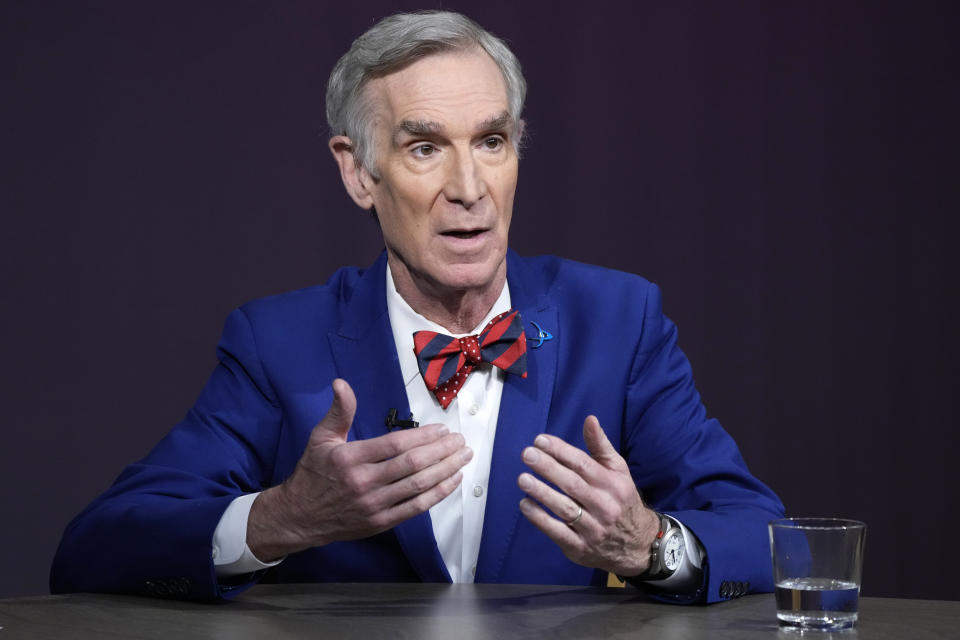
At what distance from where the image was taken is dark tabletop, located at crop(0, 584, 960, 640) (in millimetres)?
1574

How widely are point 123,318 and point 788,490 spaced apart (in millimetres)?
2316

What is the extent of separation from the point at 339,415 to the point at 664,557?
526 millimetres

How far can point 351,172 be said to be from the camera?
2564 mm

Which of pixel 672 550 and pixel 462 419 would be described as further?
pixel 462 419

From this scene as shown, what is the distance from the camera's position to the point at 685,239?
4.12 m

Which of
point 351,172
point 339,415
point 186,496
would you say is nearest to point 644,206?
point 351,172

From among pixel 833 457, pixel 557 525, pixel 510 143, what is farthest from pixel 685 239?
pixel 557 525

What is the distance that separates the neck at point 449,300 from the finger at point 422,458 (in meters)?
0.75

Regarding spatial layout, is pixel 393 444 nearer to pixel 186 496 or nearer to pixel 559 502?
pixel 559 502

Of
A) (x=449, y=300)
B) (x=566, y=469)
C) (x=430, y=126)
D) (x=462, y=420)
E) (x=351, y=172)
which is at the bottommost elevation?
(x=462, y=420)

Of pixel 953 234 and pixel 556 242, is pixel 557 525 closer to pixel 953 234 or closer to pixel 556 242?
pixel 556 242

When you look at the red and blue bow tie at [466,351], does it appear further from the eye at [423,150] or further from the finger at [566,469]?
the finger at [566,469]

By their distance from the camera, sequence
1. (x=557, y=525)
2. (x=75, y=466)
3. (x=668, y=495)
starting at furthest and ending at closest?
1. (x=75, y=466)
2. (x=668, y=495)
3. (x=557, y=525)

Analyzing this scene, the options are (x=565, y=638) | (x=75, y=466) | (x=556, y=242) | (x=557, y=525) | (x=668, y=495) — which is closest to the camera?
(x=565, y=638)
